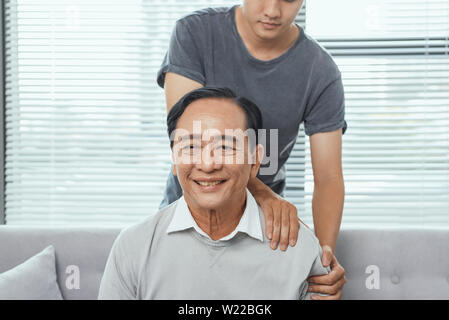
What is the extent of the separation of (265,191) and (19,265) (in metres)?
1.10

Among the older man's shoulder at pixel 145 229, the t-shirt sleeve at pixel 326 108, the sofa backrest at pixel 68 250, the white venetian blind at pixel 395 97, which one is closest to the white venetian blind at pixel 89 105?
the sofa backrest at pixel 68 250

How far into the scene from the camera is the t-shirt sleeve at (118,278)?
1190mm

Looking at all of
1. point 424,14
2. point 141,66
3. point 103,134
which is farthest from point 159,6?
point 424,14

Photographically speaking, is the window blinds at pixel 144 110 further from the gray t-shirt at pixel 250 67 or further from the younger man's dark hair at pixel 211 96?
the younger man's dark hair at pixel 211 96

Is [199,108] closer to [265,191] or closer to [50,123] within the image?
[265,191]

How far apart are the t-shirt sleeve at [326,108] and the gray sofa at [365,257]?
564mm

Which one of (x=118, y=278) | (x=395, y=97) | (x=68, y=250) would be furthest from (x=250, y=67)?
(x=395, y=97)

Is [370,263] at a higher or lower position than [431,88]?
lower

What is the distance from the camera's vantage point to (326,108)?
154 centimetres

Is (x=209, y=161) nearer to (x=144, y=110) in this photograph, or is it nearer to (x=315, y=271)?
(x=315, y=271)

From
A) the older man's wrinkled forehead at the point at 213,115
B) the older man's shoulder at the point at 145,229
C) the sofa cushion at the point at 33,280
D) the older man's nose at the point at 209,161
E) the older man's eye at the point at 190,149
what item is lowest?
the sofa cushion at the point at 33,280

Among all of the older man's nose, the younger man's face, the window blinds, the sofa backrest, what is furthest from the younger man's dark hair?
the window blinds
